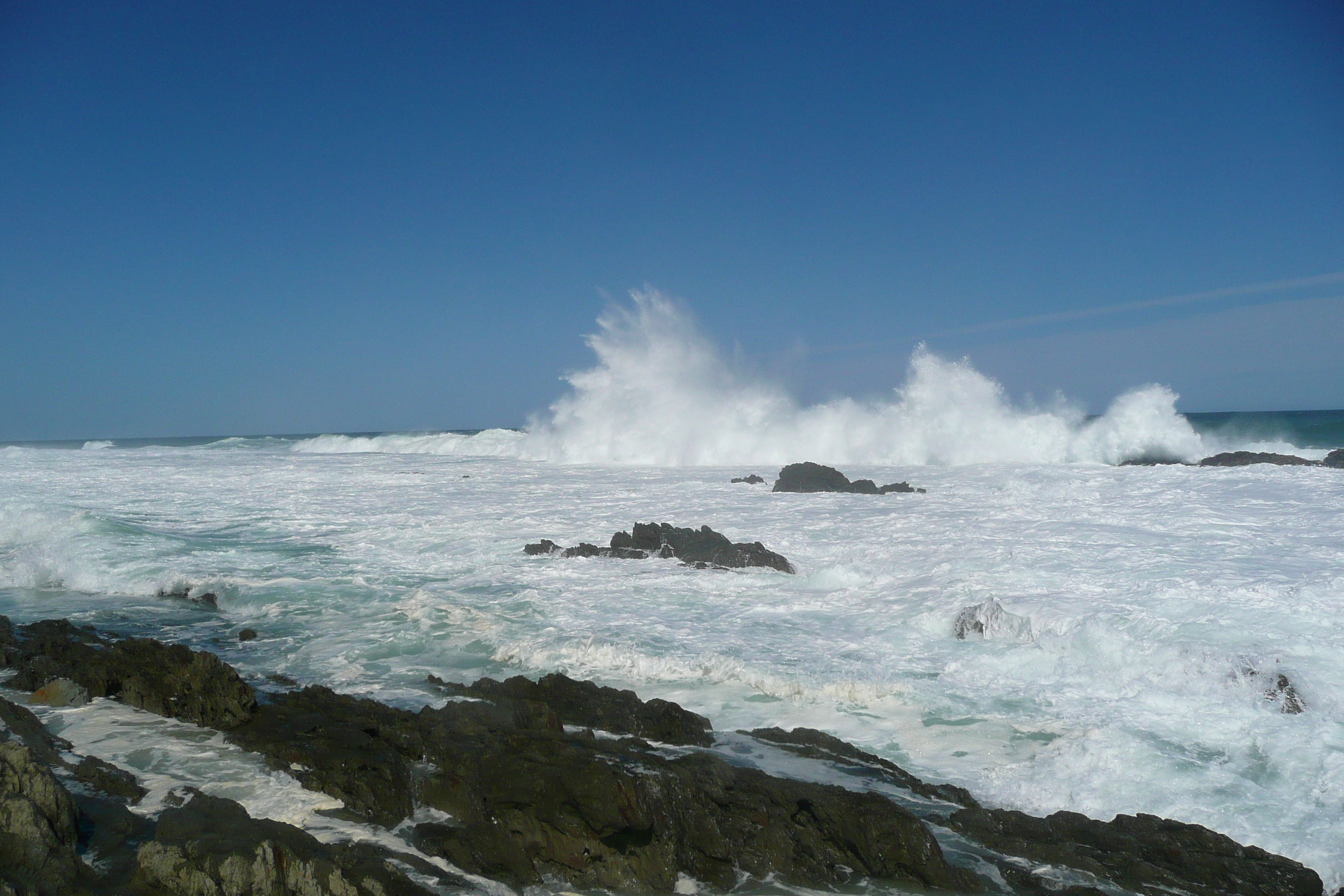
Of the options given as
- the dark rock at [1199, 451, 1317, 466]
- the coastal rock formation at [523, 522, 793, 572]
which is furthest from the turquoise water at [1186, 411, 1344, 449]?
the coastal rock formation at [523, 522, 793, 572]

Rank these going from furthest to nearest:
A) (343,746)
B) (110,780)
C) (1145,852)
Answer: (343,746)
(110,780)
(1145,852)

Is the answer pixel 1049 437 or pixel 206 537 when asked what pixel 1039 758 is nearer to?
pixel 206 537

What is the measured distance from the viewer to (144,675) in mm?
6051

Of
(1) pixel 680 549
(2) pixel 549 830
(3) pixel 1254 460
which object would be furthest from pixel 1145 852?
Answer: (3) pixel 1254 460

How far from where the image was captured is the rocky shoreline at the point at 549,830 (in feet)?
11.0

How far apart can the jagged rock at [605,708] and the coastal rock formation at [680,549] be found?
16.6ft

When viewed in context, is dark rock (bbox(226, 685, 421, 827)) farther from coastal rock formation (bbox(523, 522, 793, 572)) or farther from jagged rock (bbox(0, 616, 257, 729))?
coastal rock formation (bbox(523, 522, 793, 572))

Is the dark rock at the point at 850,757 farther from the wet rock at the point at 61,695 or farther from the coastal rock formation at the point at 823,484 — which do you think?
the coastal rock formation at the point at 823,484

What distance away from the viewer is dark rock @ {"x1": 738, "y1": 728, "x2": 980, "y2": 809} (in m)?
4.73

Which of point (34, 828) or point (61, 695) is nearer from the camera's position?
point (34, 828)

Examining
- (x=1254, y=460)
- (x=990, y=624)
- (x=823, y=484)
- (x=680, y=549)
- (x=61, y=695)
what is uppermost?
(x=1254, y=460)

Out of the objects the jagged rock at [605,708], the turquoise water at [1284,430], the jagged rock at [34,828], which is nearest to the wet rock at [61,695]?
the jagged rock at [34,828]

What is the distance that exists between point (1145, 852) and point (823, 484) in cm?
1583

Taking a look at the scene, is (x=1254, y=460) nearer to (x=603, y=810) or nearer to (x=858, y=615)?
(x=858, y=615)
